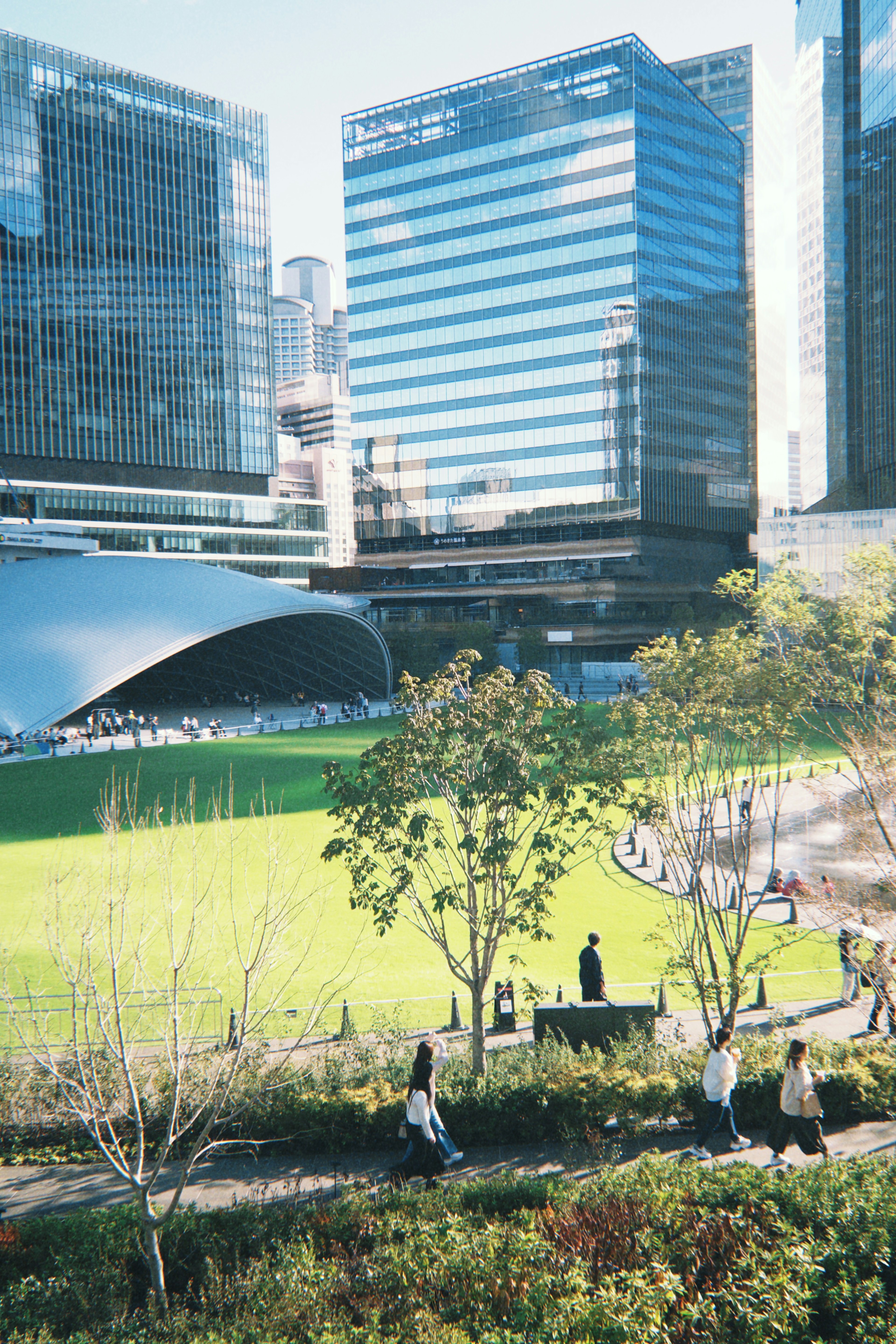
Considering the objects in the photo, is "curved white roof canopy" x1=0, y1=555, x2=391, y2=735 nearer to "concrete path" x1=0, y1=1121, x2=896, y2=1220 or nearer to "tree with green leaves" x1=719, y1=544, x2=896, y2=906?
"tree with green leaves" x1=719, y1=544, x2=896, y2=906

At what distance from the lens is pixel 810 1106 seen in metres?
10.9

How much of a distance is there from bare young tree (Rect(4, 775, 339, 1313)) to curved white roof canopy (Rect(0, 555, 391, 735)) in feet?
79.5

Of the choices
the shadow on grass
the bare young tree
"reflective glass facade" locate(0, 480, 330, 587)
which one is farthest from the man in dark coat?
"reflective glass facade" locate(0, 480, 330, 587)

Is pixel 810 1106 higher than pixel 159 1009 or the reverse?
higher

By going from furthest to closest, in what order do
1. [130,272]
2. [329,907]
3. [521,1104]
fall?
[130,272], [329,907], [521,1104]

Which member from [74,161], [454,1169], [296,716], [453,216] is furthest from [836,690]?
[74,161]

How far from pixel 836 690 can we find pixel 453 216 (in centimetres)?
9028

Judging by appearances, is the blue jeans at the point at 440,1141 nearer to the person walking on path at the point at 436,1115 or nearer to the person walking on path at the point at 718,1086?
the person walking on path at the point at 436,1115

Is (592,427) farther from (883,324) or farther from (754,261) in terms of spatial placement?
(754,261)

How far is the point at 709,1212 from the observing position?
8891mm

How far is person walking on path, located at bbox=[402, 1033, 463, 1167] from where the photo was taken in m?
11.0

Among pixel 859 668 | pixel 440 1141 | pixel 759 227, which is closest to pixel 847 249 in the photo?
pixel 759 227

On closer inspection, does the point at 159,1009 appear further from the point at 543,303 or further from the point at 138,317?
the point at 138,317

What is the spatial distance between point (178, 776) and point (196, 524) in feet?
264
